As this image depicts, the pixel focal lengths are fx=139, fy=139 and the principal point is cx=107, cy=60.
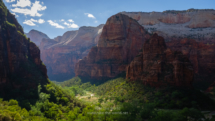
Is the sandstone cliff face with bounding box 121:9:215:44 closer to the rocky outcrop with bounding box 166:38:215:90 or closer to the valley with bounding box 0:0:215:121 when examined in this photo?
the valley with bounding box 0:0:215:121

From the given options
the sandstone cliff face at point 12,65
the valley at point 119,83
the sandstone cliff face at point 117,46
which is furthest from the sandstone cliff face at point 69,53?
the sandstone cliff face at point 12,65

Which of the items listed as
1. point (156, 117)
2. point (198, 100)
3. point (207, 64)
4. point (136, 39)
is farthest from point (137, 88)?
point (207, 64)

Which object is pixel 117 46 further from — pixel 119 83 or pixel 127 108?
pixel 127 108

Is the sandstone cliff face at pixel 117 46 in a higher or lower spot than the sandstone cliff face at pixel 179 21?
lower

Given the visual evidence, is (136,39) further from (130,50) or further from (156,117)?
(156,117)

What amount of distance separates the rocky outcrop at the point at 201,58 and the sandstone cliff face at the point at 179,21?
27.3 metres

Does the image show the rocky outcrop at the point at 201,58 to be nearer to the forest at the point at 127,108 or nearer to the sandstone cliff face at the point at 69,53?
the forest at the point at 127,108

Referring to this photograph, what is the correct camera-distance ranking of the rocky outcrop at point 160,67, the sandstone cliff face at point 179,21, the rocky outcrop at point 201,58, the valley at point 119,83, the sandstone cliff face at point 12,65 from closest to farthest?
the valley at point 119,83 → the sandstone cliff face at point 12,65 → the rocky outcrop at point 160,67 → the rocky outcrop at point 201,58 → the sandstone cliff face at point 179,21

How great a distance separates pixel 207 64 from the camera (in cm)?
6391

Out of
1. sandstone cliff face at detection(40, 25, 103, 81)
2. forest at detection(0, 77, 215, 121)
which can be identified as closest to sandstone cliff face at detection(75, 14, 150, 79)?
forest at detection(0, 77, 215, 121)

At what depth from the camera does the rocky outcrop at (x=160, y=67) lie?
34.6 m

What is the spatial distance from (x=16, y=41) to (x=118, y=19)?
5495 cm

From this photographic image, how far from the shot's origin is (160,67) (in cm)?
3734

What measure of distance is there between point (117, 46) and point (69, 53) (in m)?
79.1
